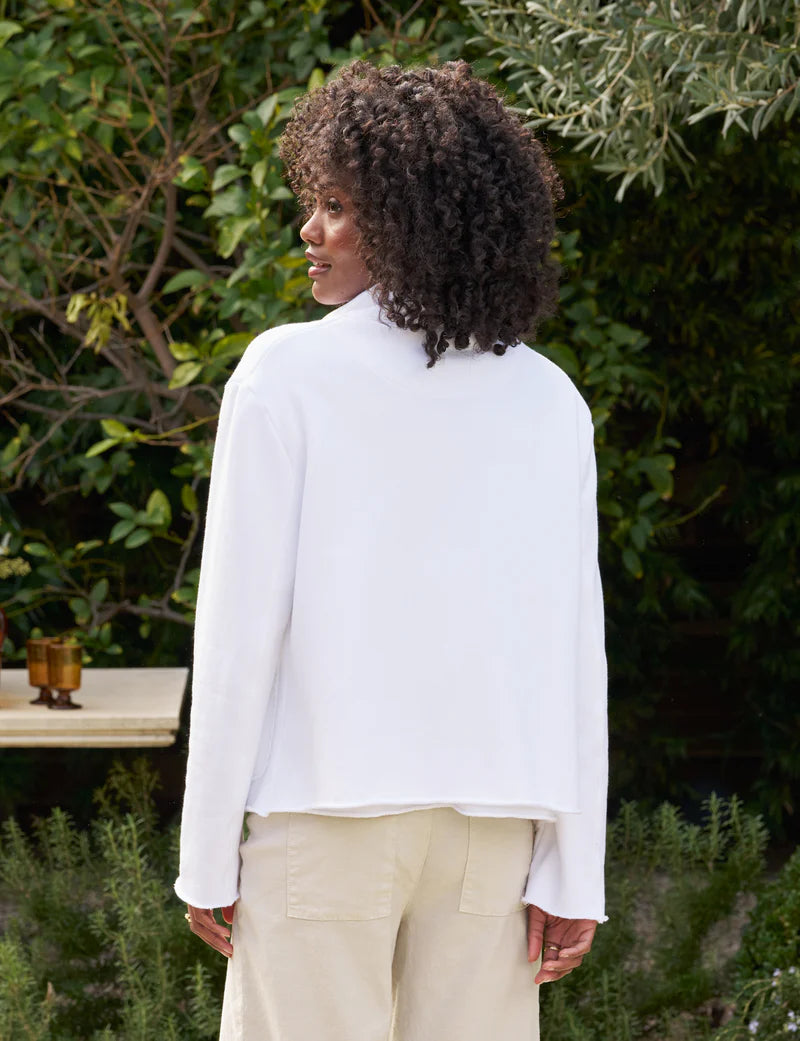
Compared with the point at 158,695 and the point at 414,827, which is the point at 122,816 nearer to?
the point at 158,695

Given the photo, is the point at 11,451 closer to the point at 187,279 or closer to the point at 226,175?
the point at 187,279

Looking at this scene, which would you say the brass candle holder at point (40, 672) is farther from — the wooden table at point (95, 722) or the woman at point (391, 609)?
the woman at point (391, 609)

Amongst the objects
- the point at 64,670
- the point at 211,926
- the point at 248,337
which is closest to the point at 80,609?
the point at 64,670

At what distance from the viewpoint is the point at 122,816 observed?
375cm

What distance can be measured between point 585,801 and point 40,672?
1572 mm

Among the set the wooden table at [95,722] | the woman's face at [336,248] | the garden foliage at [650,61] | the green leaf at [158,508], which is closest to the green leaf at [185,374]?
the green leaf at [158,508]

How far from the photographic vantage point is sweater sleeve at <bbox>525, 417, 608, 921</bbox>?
1288 mm

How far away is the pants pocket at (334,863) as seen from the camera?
1.19 meters

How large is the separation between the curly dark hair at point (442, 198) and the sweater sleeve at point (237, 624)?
0.59 ft

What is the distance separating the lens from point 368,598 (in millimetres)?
1181

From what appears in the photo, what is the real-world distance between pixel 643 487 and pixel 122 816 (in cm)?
174

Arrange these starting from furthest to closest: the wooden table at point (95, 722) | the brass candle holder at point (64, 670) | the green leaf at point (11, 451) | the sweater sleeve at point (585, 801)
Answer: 1. the green leaf at point (11, 451)
2. the brass candle holder at point (64, 670)
3. the wooden table at point (95, 722)
4. the sweater sleeve at point (585, 801)

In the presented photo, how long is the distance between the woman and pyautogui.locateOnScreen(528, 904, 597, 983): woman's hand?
1.5 inches

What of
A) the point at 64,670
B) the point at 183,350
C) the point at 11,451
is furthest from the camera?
the point at 11,451
